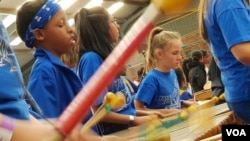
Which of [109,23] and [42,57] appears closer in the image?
[42,57]

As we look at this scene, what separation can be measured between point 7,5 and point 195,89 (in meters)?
3.89

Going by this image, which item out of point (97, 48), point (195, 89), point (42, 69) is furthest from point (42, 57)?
point (195, 89)

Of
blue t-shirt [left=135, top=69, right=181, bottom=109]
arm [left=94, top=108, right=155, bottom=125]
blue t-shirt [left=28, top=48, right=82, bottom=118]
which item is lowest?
blue t-shirt [left=135, top=69, right=181, bottom=109]

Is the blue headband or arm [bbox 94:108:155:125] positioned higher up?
the blue headband

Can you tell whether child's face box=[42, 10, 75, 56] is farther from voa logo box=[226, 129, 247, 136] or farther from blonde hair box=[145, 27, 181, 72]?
blonde hair box=[145, 27, 181, 72]

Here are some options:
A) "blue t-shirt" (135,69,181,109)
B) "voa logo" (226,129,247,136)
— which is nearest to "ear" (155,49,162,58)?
"blue t-shirt" (135,69,181,109)

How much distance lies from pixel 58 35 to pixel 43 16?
0.08 meters

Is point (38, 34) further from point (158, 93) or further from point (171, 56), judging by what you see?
point (171, 56)

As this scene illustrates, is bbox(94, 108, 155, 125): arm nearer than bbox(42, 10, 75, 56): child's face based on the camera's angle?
No

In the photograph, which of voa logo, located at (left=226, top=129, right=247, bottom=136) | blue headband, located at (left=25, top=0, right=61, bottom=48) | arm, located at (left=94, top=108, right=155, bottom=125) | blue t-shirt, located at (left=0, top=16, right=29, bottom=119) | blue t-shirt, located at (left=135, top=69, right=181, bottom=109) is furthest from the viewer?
blue t-shirt, located at (left=135, top=69, right=181, bottom=109)

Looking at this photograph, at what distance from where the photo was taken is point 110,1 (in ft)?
29.1

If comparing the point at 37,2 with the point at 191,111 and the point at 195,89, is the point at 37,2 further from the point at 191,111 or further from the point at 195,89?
the point at 195,89

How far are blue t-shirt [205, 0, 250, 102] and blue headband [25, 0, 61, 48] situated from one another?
21.5 inches

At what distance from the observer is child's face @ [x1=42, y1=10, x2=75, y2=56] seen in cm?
126
